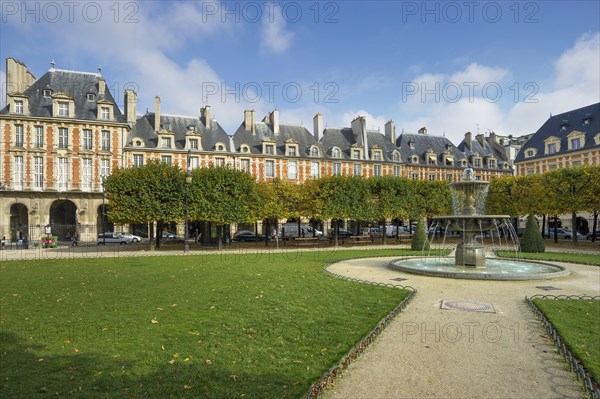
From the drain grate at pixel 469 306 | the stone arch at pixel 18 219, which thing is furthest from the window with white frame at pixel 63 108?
the drain grate at pixel 469 306

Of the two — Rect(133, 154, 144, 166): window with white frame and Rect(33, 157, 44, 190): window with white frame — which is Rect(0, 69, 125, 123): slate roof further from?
Rect(33, 157, 44, 190): window with white frame

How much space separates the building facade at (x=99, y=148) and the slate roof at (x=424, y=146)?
1215mm

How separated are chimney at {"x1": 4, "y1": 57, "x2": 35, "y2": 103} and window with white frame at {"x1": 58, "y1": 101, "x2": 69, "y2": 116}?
3.83 metres

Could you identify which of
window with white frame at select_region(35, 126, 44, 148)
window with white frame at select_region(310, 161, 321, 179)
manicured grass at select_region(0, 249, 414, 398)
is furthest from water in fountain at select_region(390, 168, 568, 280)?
window with white frame at select_region(35, 126, 44, 148)

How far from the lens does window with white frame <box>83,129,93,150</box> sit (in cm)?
3634

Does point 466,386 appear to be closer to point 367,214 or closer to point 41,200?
point 367,214

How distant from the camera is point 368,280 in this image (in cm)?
1147

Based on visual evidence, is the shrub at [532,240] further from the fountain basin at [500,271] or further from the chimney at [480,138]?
the chimney at [480,138]

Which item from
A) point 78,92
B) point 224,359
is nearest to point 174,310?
point 224,359

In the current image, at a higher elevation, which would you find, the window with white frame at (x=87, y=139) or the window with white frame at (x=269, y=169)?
the window with white frame at (x=87, y=139)

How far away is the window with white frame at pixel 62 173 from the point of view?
116ft

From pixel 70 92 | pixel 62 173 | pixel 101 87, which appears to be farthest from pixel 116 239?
pixel 101 87

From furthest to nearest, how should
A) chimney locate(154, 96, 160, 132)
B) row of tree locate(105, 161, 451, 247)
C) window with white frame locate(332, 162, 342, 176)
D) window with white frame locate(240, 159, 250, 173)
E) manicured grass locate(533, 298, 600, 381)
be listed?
window with white frame locate(332, 162, 342, 176)
window with white frame locate(240, 159, 250, 173)
chimney locate(154, 96, 160, 132)
row of tree locate(105, 161, 451, 247)
manicured grass locate(533, 298, 600, 381)

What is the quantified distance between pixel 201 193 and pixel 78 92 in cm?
2267
